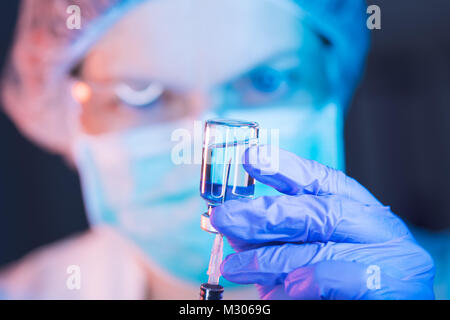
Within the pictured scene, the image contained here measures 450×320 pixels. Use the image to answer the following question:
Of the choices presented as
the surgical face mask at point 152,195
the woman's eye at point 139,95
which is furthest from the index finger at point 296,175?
the woman's eye at point 139,95

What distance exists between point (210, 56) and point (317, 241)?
2.56 feet

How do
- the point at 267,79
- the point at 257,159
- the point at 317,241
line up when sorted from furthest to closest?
1. the point at 267,79
2. the point at 317,241
3. the point at 257,159

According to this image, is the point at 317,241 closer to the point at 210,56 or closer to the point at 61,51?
the point at 210,56

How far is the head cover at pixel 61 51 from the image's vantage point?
51.5 inches

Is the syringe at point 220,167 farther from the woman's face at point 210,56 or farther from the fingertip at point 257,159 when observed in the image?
the woman's face at point 210,56

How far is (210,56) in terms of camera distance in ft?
4.70

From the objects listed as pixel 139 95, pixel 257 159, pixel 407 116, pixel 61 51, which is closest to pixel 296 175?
pixel 257 159

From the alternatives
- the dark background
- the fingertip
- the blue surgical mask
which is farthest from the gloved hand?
the blue surgical mask

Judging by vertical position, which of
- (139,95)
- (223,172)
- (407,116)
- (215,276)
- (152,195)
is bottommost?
(215,276)

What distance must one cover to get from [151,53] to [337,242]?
0.92 meters

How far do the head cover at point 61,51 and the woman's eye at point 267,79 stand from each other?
178 mm

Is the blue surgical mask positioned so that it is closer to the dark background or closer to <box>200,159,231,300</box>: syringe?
the dark background

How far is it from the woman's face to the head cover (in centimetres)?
5

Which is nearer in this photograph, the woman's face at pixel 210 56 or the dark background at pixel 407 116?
the dark background at pixel 407 116
